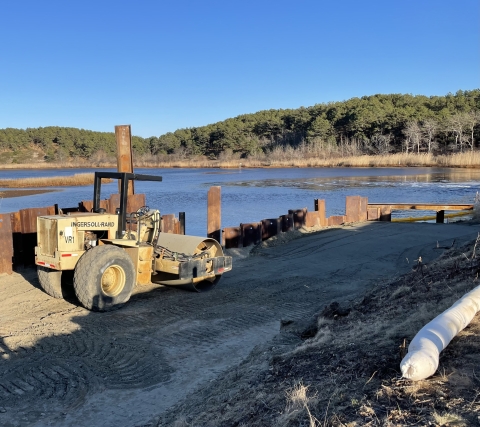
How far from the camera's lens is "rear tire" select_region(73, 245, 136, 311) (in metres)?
7.62

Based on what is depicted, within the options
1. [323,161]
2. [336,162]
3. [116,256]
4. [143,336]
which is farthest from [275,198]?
[323,161]

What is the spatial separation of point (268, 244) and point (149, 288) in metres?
5.46

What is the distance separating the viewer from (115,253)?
26.0 ft

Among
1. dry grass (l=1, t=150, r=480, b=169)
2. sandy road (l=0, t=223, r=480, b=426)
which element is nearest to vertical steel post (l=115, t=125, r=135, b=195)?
sandy road (l=0, t=223, r=480, b=426)

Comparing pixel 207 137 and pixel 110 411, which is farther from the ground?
pixel 207 137

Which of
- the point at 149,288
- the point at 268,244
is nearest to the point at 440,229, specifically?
the point at 268,244

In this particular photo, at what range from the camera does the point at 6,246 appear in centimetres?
1039

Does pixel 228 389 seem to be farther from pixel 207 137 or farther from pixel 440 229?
pixel 207 137

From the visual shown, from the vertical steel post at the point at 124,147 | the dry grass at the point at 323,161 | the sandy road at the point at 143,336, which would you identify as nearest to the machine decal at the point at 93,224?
the sandy road at the point at 143,336

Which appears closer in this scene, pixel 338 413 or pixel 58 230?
pixel 338 413

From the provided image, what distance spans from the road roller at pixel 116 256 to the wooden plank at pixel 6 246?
1.92 meters

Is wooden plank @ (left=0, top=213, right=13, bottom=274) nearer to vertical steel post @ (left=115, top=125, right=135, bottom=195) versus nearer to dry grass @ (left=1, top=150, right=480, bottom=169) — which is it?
vertical steel post @ (left=115, top=125, right=135, bottom=195)

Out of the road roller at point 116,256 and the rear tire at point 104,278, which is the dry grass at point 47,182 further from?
the rear tire at point 104,278

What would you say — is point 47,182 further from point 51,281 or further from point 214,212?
point 51,281
